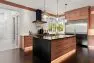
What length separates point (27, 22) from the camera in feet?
27.1

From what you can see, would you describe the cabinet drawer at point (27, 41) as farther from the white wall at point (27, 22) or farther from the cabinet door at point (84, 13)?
the cabinet door at point (84, 13)

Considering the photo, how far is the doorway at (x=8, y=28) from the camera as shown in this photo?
750cm

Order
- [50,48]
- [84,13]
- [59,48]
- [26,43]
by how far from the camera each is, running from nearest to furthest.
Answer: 1. [50,48]
2. [59,48]
3. [26,43]
4. [84,13]

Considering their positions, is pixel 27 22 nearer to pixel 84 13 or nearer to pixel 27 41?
pixel 27 41

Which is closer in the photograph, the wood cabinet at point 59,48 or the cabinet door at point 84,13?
the wood cabinet at point 59,48

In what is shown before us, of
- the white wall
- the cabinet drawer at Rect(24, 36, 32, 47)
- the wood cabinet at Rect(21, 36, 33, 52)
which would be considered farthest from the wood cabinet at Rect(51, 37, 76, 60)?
the white wall

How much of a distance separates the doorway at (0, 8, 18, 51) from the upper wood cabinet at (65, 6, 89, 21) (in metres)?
4.59

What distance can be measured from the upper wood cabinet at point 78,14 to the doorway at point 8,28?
4588mm

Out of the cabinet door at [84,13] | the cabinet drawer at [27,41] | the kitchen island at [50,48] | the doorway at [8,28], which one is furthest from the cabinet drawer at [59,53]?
the doorway at [8,28]

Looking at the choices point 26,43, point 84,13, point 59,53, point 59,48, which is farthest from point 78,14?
point 59,53

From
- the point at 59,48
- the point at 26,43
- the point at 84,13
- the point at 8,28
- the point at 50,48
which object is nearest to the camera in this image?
the point at 50,48

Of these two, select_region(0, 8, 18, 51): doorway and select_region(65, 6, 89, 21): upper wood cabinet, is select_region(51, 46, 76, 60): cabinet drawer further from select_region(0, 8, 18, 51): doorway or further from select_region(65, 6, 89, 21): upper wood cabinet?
select_region(0, 8, 18, 51): doorway

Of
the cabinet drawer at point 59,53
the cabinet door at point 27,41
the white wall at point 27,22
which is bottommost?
the cabinet drawer at point 59,53

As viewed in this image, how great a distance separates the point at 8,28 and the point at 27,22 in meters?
1.40
